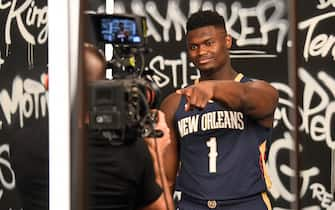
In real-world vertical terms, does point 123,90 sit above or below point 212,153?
above

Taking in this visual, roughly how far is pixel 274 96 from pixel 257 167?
272 mm

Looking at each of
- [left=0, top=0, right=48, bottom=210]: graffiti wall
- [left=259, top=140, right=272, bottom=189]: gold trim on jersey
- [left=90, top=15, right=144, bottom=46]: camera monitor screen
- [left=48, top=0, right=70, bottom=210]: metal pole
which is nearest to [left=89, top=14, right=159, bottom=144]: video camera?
[left=90, top=15, right=144, bottom=46]: camera monitor screen

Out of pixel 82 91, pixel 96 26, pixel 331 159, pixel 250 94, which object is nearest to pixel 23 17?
pixel 96 26

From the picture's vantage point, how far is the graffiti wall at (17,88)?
6.38 feet

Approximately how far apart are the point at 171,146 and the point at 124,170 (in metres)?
0.21

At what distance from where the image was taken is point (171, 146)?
208 cm

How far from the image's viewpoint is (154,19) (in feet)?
6.72

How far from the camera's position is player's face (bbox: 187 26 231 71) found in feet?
6.84

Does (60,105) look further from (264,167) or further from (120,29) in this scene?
(264,167)

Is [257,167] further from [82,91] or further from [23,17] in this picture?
[23,17]

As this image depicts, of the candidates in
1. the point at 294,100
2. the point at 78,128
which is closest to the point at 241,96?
the point at 294,100

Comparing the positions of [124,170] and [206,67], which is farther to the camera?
[206,67]

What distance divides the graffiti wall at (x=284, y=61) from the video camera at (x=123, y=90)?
8 centimetres

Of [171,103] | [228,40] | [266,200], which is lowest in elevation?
[266,200]
